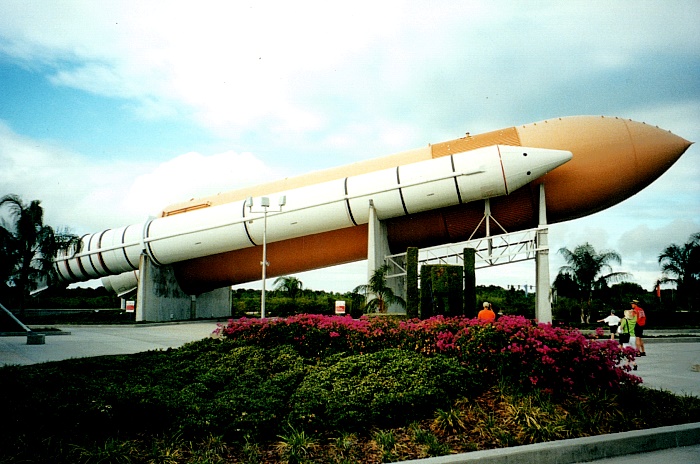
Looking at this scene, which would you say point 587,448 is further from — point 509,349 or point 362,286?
point 362,286

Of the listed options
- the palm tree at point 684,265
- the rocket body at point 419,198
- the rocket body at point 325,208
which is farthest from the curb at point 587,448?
the palm tree at point 684,265

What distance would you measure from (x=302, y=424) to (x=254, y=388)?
4.00 ft

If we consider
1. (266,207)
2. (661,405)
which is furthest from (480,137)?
(661,405)

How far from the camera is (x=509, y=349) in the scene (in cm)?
689

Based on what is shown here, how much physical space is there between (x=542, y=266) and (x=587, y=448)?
534 inches

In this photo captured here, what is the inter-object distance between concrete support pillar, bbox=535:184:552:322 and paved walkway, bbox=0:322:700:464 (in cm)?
312

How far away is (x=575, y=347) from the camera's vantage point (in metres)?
6.98

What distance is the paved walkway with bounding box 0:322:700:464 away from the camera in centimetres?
495

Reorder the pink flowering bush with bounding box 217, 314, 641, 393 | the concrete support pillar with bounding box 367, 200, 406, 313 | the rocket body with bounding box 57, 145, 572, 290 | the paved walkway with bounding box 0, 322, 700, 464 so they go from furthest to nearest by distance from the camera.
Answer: the concrete support pillar with bounding box 367, 200, 406, 313
the rocket body with bounding box 57, 145, 572, 290
the pink flowering bush with bounding box 217, 314, 641, 393
the paved walkway with bounding box 0, 322, 700, 464

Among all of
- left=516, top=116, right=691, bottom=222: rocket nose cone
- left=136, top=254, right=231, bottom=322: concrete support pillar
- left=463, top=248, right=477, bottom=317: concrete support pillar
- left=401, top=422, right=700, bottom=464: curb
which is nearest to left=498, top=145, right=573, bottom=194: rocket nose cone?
left=516, top=116, right=691, bottom=222: rocket nose cone

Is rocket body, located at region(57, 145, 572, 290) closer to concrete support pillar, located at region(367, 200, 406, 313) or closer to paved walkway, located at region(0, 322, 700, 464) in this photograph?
concrete support pillar, located at region(367, 200, 406, 313)

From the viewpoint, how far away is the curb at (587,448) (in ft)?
15.7

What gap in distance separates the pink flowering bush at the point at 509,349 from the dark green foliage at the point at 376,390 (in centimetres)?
38

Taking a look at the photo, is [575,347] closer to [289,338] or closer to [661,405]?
[661,405]
